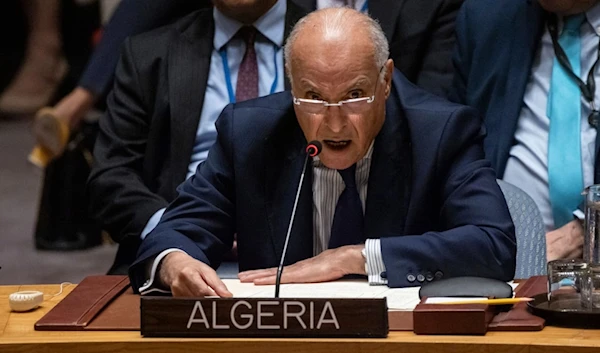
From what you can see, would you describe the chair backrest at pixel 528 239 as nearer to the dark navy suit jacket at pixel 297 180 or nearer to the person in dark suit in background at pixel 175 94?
the dark navy suit jacket at pixel 297 180

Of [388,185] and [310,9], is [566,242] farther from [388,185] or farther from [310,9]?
[310,9]

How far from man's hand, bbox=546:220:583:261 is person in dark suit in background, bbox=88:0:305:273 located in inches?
37.9

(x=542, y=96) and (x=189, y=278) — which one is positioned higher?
(x=542, y=96)

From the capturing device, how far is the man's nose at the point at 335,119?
2.93 meters

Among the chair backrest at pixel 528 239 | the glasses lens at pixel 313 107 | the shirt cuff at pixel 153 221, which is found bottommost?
the shirt cuff at pixel 153 221

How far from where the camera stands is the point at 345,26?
116 inches

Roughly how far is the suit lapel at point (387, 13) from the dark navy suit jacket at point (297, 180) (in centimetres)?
85

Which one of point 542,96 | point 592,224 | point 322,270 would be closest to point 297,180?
point 322,270

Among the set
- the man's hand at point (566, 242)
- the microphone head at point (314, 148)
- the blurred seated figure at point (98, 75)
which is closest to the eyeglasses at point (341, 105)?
the microphone head at point (314, 148)

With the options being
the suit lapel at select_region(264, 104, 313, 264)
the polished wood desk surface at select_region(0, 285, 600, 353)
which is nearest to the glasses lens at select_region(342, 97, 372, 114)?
the suit lapel at select_region(264, 104, 313, 264)

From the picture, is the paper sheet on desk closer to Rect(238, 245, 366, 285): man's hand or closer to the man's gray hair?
Rect(238, 245, 366, 285): man's hand

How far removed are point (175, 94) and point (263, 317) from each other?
1805 mm

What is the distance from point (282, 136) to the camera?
3145 millimetres

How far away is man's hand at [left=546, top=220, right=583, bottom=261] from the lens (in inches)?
144
